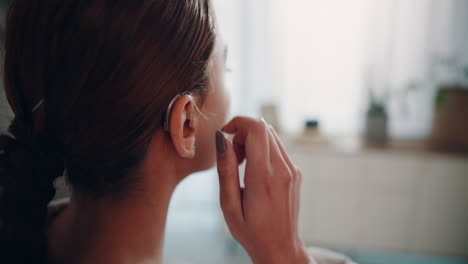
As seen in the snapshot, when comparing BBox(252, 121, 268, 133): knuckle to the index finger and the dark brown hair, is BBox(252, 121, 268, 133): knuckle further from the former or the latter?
the dark brown hair

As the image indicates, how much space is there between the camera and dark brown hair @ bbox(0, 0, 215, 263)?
1.45 feet

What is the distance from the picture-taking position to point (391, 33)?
6.23ft

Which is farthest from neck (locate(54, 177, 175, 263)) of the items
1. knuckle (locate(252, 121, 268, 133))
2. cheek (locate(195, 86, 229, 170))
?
knuckle (locate(252, 121, 268, 133))

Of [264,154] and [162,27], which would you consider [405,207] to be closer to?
[264,154]

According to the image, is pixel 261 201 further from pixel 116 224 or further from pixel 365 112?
pixel 365 112

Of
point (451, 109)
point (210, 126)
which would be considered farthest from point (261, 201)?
point (451, 109)

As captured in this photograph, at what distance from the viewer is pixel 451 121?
6.14 feet

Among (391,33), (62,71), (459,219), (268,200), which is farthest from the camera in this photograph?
(391,33)

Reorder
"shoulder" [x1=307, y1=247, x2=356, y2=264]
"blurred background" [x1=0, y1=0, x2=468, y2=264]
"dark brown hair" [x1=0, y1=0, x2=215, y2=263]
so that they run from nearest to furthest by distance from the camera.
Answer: "dark brown hair" [x1=0, y1=0, x2=215, y2=263] < "shoulder" [x1=307, y1=247, x2=356, y2=264] < "blurred background" [x1=0, y1=0, x2=468, y2=264]

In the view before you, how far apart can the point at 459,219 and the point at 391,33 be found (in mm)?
1087

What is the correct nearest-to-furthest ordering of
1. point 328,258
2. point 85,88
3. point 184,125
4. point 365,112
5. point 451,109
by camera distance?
1. point 85,88
2. point 184,125
3. point 328,258
4. point 451,109
5. point 365,112

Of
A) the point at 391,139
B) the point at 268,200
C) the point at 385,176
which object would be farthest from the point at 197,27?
the point at 391,139

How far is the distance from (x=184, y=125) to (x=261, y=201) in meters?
0.19

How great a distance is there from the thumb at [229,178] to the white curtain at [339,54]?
151cm
